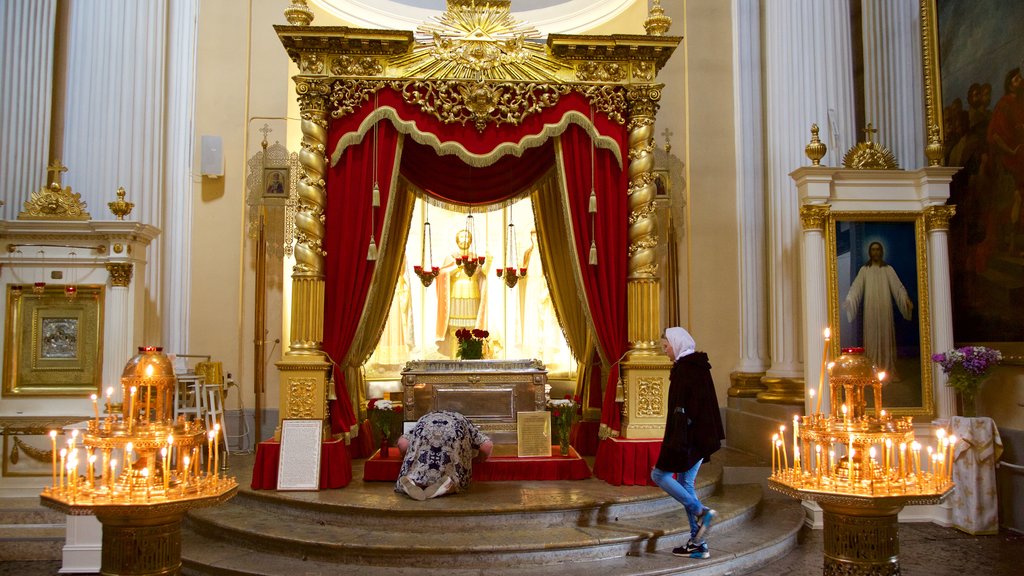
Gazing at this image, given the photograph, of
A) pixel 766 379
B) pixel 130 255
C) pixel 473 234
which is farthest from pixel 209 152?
pixel 766 379

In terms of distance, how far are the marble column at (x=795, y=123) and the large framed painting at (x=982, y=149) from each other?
83cm

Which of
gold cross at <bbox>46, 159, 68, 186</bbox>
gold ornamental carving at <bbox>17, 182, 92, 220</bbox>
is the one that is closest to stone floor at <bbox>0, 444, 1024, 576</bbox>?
gold ornamental carving at <bbox>17, 182, 92, 220</bbox>

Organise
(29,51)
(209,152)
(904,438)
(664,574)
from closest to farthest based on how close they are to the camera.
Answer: (904,438) → (664,574) → (29,51) → (209,152)

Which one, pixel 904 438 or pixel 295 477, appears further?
pixel 295 477

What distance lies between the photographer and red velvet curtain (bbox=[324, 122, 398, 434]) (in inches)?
277

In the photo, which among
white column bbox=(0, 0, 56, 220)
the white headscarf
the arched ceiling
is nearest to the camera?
the white headscarf

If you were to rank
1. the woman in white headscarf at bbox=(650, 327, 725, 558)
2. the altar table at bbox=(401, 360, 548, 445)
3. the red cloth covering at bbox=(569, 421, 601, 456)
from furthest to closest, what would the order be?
the red cloth covering at bbox=(569, 421, 601, 456)
the altar table at bbox=(401, 360, 548, 445)
the woman in white headscarf at bbox=(650, 327, 725, 558)

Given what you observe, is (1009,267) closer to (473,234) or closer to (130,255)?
(473,234)

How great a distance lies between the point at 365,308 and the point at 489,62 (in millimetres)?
2643

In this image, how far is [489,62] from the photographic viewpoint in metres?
7.28

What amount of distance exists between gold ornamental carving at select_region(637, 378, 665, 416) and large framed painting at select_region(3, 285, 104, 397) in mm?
4830

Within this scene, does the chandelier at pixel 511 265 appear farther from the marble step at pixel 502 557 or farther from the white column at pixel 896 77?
the white column at pixel 896 77

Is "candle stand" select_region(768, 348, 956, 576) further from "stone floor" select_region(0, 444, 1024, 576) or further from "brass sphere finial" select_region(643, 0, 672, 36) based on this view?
"brass sphere finial" select_region(643, 0, 672, 36)

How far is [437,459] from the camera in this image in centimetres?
622
